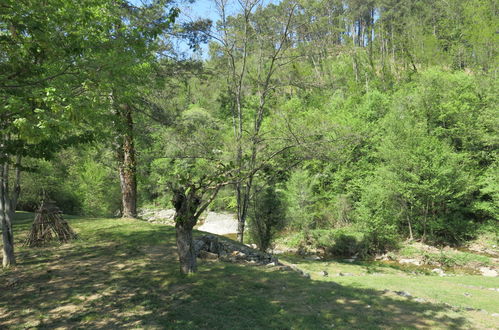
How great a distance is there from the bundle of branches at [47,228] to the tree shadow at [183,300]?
5.07 ft

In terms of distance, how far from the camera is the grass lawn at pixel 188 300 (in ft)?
17.6

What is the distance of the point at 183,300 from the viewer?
6164mm

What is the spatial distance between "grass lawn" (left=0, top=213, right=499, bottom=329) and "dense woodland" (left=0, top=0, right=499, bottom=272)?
3.56ft

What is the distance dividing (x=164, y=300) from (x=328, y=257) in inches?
706

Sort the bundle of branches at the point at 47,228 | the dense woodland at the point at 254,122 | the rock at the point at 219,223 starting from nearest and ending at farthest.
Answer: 1. the dense woodland at the point at 254,122
2. the bundle of branches at the point at 47,228
3. the rock at the point at 219,223

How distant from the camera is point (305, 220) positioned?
23219 mm

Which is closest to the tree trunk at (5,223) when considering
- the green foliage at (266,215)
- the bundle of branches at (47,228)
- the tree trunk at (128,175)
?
the bundle of branches at (47,228)

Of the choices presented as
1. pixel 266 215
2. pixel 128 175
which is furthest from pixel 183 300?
pixel 266 215

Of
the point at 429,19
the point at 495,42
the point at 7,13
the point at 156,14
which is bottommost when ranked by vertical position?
the point at 7,13

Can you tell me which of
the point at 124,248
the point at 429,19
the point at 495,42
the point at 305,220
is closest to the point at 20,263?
the point at 124,248

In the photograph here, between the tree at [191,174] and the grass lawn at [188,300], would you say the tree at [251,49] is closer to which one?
the tree at [191,174]

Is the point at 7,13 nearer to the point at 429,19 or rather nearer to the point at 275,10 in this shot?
the point at 275,10

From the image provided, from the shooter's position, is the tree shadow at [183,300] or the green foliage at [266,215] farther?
the green foliage at [266,215]

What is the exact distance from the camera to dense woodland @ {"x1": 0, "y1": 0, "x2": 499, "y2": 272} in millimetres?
5309
